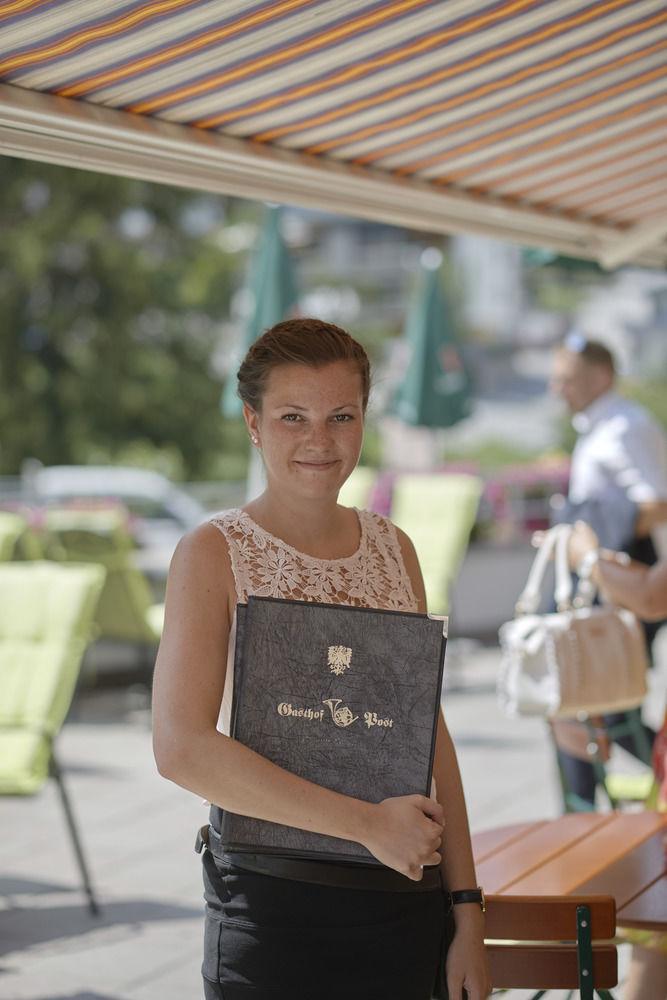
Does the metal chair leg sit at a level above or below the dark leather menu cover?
below

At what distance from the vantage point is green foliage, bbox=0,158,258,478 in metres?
25.1

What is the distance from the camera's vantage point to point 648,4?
2537 mm

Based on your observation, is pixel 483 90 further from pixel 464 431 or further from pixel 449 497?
pixel 464 431

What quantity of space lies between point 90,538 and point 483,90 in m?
5.73

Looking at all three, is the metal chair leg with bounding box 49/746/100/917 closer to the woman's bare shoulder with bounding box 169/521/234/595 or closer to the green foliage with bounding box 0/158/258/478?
the woman's bare shoulder with bounding box 169/521/234/595

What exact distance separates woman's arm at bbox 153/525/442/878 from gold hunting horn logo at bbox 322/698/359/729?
0.31 ft

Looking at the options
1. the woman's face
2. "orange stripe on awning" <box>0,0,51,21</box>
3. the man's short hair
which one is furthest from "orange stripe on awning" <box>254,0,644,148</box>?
the man's short hair

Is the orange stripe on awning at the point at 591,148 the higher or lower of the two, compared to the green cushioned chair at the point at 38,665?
higher

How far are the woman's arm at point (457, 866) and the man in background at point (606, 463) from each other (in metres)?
2.11

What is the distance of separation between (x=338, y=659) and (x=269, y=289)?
608 centimetres

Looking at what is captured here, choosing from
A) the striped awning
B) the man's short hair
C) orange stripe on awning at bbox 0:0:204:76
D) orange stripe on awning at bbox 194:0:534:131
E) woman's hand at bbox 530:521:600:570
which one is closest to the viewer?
orange stripe on awning at bbox 0:0:204:76

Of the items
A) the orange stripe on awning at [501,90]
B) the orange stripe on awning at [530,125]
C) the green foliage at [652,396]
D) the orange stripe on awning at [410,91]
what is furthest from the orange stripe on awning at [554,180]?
the green foliage at [652,396]

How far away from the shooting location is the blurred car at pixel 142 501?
9773mm

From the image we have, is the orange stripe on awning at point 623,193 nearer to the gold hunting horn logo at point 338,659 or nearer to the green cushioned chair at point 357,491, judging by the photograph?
the gold hunting horn logo at point 338,659
